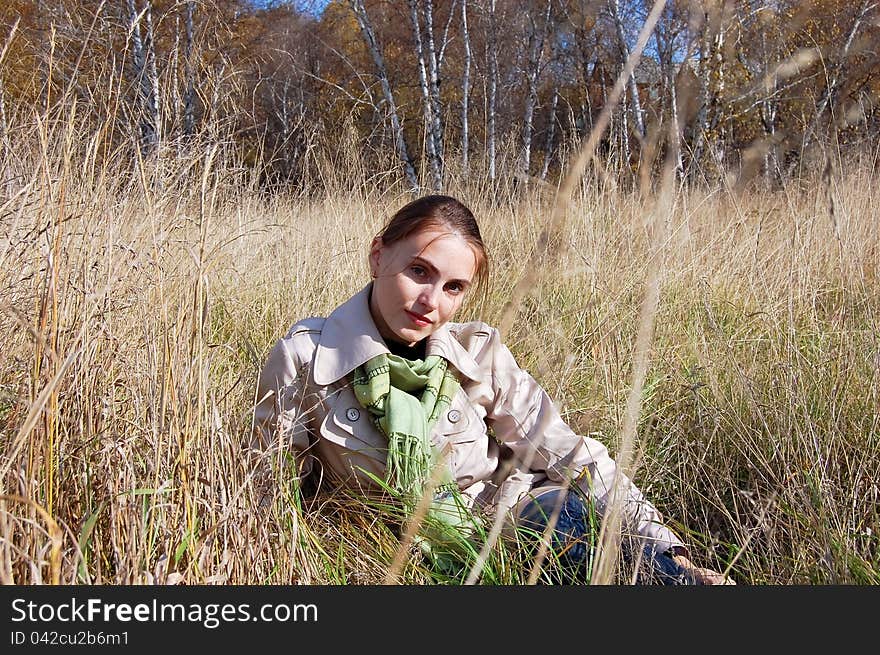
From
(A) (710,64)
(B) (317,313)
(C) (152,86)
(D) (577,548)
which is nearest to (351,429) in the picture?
(D) (577,548)

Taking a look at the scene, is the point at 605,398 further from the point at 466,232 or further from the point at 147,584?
the point at 147,584

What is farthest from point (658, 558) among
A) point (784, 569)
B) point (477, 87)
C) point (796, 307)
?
point (477, 87)

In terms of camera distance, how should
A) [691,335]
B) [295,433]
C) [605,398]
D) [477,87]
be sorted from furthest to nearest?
[477,87], [691,335], [605,398], [295,433]

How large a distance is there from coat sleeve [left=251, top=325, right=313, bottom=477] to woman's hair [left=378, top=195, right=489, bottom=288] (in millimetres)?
292

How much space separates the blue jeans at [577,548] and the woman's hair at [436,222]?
1.67 feet

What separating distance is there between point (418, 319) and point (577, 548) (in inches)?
21.0

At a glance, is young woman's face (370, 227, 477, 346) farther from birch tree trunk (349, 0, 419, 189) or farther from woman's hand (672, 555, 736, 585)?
birch tree trunk (349, 0, 419, 189)

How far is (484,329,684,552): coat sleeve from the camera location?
58.1 inches

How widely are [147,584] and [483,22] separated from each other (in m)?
9.18

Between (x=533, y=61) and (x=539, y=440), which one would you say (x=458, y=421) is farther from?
(x=533, y=61)

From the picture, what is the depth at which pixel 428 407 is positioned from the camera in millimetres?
1473

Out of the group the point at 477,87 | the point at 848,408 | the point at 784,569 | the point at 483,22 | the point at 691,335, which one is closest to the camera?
the point at 784,569

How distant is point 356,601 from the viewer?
3.10ft

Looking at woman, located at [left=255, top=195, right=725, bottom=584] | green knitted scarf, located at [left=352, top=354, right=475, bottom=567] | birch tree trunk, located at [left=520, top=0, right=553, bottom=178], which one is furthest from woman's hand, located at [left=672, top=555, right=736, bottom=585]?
birch tree trunk, located at [left=520, top=0, right=553, bottom=178]
